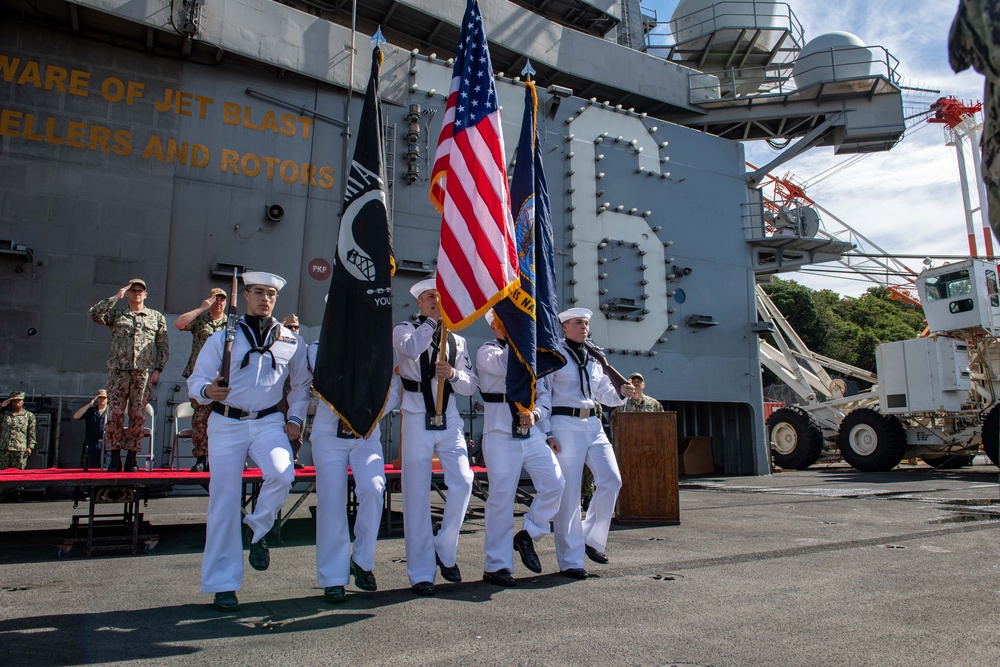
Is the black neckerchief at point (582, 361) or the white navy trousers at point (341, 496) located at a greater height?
the black neckerchief at point (582, 361)

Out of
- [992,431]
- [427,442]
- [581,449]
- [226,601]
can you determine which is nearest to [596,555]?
[581,449]

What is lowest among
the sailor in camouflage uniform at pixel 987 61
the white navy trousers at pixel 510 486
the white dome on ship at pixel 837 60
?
the white navy trousers at pixel 510 486

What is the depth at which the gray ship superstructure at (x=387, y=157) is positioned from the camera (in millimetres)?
11445

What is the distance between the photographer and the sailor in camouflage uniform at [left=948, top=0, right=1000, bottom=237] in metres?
2.18

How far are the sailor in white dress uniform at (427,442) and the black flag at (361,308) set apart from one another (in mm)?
185

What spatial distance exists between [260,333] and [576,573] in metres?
2.83

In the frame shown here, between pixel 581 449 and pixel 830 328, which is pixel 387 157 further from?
pixel 830 328

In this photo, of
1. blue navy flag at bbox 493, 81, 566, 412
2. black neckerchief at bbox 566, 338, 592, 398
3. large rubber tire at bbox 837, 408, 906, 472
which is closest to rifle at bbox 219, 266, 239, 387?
blue navy flag at bbox 493, 81, 566, 412

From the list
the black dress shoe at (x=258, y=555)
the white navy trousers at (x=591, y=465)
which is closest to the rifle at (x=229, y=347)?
the black dress shoe at (x=258, y=555)

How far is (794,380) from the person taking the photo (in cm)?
2317

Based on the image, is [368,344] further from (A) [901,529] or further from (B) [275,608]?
(A) [901,529]

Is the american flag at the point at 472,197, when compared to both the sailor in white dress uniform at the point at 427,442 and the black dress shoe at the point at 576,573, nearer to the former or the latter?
the sailor in white dress uniform at the point at 427,442

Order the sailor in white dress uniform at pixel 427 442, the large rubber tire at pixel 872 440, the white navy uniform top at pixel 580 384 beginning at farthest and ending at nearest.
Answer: the large rubber tire at pixel 872 440
the white navy uniform top at pixel 580 384
the sailor in white dress uniform at pixel 427 442

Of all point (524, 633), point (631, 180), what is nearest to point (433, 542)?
point (524, 633)
